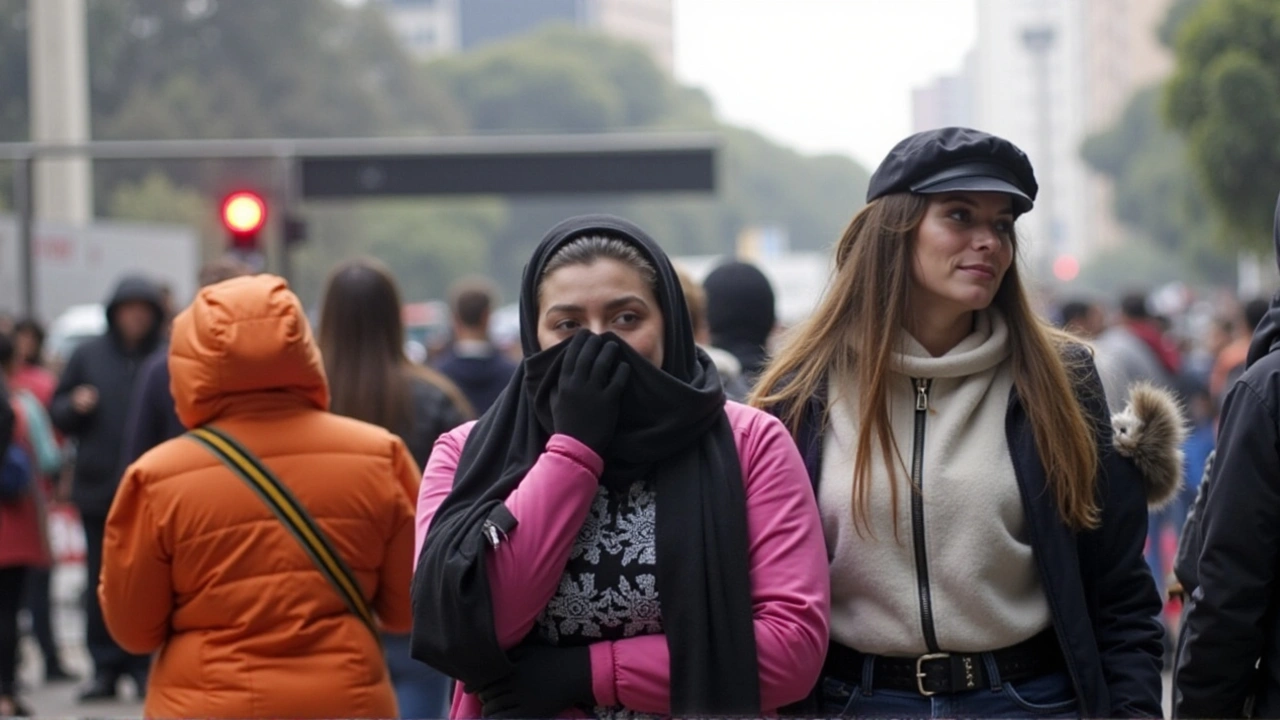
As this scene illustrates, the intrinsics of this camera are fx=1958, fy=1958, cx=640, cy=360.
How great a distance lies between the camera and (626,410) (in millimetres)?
3137

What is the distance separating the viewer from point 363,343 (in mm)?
6023

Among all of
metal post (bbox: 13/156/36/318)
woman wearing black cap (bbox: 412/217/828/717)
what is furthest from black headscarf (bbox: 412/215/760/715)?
metal post (bbox: 13/156/36/318)

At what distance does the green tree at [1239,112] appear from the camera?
52.2 ft

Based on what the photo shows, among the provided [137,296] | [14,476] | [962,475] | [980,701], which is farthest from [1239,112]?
[980,701]

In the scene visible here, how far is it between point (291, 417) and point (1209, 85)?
13.2m

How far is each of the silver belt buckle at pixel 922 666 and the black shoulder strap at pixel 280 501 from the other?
1.55 m

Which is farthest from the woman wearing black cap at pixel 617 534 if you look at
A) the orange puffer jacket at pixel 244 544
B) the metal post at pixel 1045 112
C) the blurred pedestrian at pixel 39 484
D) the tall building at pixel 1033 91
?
the tall building at pixel 1033 91

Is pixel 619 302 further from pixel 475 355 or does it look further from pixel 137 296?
pixel 137 296

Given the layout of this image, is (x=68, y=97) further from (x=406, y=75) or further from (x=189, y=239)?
(x=406, y=75)

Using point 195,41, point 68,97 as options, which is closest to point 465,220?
point 195,41

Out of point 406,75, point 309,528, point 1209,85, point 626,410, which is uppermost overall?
point 406,75

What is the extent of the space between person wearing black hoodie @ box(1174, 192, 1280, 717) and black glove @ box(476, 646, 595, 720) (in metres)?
1.13

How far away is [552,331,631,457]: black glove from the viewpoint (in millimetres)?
3080

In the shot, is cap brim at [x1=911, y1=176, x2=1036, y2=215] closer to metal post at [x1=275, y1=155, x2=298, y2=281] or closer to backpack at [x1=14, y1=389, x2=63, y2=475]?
backpack at [x1=14, y1=389, x2=63, y2=475]
